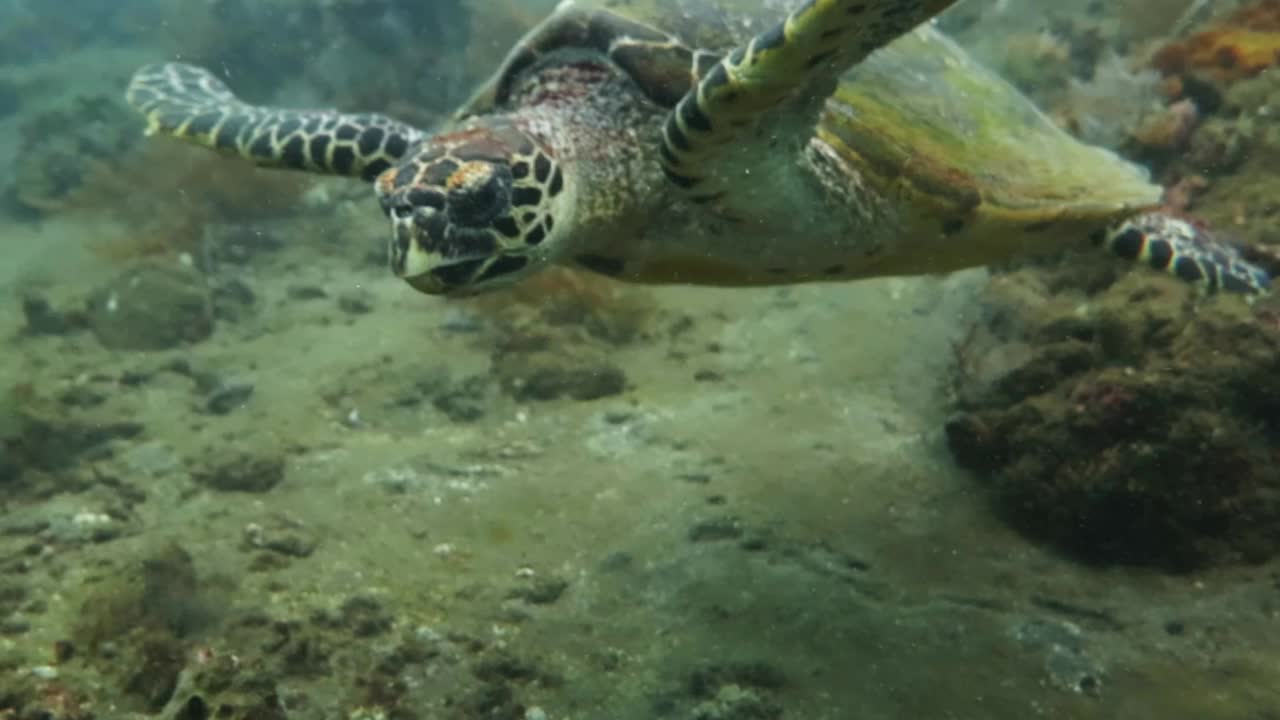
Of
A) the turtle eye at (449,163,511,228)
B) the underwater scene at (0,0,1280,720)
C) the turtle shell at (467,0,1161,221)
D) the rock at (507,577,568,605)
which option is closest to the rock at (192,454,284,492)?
the underwater scene at (0,0,1280,720)

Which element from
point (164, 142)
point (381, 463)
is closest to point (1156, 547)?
point (381, 463)

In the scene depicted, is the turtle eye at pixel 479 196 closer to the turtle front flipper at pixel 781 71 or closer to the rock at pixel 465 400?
the turtle front flipper at pixel 781 71

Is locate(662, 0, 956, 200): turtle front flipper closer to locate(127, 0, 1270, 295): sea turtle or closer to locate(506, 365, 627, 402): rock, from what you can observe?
locate(127, 0, 1270, 295): sea turtle

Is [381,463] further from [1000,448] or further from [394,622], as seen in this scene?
[1000,448]

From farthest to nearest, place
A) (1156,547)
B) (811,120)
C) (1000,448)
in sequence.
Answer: (1000,448) → (1156,547) → (811,120)

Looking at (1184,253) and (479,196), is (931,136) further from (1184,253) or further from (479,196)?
(479,196)

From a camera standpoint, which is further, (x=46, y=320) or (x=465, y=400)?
(x=46, y=320)

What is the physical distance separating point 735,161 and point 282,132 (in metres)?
2.71

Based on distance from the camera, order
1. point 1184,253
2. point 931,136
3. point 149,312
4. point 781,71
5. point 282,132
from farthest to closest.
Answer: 1. point 149,312
2. point 282,132
3. point 1184,253
4. point 931,136
5. point 781,71

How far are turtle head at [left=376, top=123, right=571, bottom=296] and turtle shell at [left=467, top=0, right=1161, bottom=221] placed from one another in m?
0.78

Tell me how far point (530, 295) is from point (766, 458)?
2894mm

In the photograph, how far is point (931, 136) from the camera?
3.79 metres

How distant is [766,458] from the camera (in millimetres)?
4594

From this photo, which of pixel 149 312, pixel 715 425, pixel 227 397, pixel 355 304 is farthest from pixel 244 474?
pixel 149 312
